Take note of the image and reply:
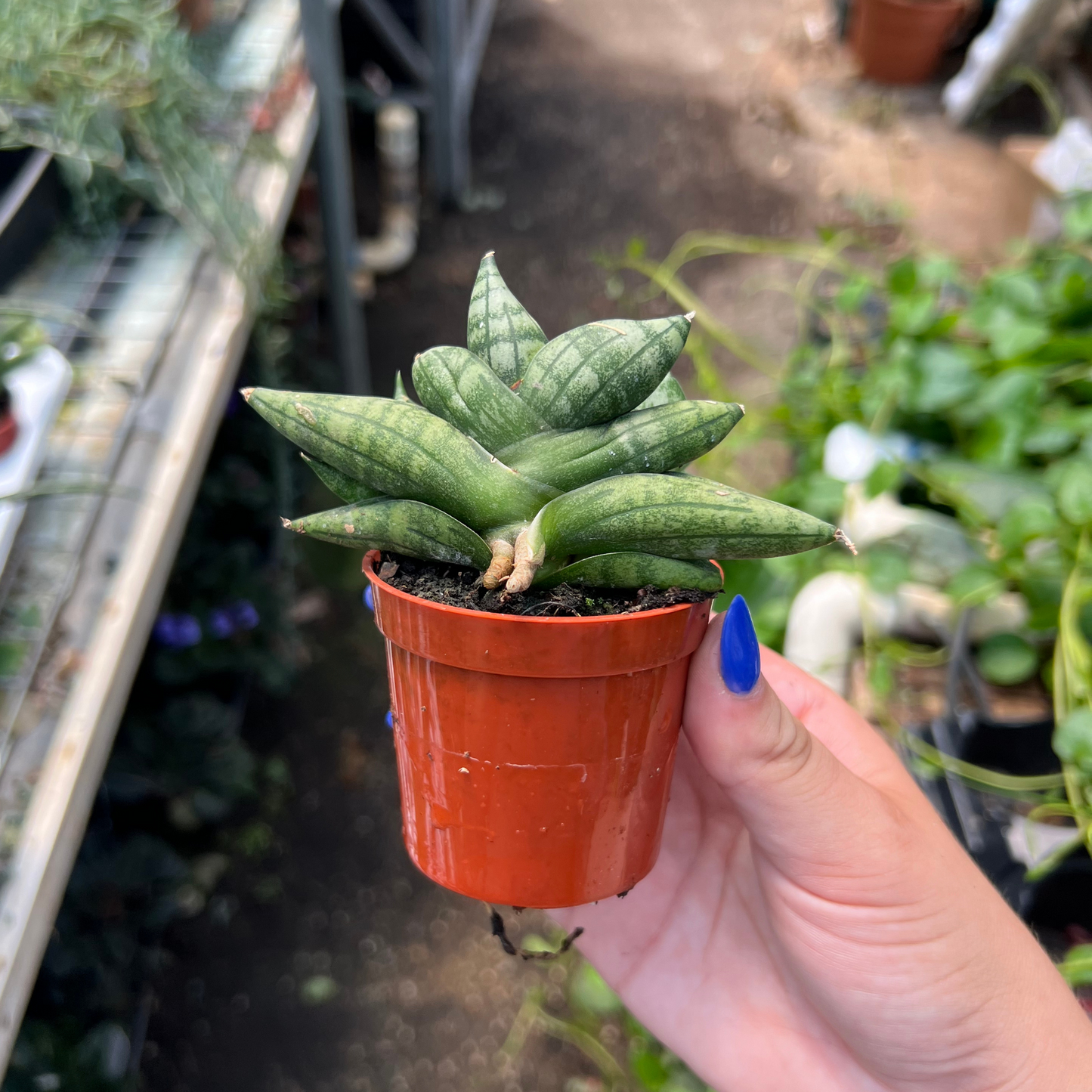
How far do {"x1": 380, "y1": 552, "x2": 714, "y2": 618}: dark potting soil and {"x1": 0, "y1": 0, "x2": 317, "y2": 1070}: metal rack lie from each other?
1.47 feet

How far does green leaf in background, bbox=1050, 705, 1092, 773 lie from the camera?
1.09 meters

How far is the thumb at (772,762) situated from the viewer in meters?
0.82

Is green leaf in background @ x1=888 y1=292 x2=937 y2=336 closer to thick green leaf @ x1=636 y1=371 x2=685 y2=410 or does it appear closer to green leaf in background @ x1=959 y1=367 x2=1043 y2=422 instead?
green leaf in background @ x1=959 y1=367 x2=1043 y2=422

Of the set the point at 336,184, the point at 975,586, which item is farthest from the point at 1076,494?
the point at 336,184

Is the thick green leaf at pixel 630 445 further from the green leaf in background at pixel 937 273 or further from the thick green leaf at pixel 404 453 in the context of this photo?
the green leaf in background at pixel 937 273

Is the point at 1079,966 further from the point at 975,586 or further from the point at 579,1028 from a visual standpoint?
the point at 579,1028

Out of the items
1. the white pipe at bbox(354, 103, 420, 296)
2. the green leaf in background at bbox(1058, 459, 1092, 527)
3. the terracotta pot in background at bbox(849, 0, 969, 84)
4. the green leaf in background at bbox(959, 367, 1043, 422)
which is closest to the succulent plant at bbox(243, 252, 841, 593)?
the green leaf in background at bbox(1058, 459, 1092, 527)

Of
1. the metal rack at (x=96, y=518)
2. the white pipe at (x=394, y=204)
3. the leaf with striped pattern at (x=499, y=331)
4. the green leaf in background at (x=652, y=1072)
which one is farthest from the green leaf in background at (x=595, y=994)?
the white pipe at (x=394, y=204)

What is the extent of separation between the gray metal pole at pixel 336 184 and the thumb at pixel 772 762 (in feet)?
6.26

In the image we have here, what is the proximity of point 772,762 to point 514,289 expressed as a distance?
122 inches

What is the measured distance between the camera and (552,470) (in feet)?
2.53

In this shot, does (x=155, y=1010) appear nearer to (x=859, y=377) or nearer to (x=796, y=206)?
(x=859, y=377)

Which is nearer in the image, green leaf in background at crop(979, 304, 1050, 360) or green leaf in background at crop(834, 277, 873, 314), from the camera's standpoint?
green leaf in background at crop(979, 304, 1050, 360)

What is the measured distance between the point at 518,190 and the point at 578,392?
3895 millimetres
